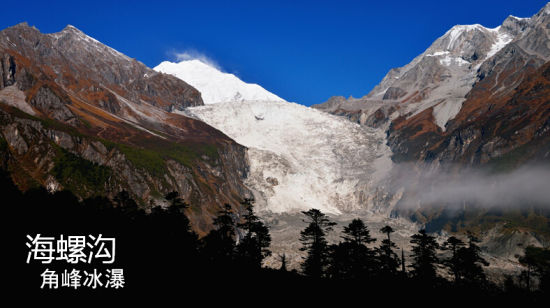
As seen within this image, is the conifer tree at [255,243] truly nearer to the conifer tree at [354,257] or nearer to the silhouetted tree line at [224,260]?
the silhouetted tree line at [224,260]

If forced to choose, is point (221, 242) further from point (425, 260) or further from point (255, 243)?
point (425, 260)

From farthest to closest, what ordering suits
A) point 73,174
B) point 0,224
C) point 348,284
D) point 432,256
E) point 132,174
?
point 132,174 → point 73,174 → point 432,256 → point 348,284 → point 0,224

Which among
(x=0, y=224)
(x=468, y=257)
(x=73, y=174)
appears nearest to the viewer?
(x=0, y=224)

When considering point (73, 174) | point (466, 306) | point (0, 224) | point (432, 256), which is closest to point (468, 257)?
point (432, 256)

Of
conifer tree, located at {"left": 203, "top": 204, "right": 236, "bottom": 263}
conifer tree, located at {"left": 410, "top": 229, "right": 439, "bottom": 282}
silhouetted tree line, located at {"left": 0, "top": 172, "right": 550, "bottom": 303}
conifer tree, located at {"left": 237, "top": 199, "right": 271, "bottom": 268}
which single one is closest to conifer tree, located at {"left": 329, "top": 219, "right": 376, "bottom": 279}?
silhouetted tree line, located at {"left": 0, "top": 172, "right": 550, "bottom": 303}

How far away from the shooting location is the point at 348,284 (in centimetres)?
5825

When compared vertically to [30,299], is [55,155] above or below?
above

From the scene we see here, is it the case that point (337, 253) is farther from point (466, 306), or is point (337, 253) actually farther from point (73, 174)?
point (73, 174)

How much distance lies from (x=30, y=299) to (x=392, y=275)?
45531 mm

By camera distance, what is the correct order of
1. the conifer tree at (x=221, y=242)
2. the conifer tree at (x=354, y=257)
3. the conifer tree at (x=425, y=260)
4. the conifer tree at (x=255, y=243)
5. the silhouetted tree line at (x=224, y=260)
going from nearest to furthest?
the silhouetted tree line at (x=224, y=260), the conifer tree at (x=425, y=260), the conifer tree at (x=255, y=243), the conifer tree at (x=354, y=257), the conifer tree at (x=221, y=242)

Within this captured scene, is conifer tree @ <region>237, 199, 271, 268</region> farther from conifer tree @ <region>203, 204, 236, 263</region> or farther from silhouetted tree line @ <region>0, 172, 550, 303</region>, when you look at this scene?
conifer tree @ <region>203, 204, 236, 263</region>

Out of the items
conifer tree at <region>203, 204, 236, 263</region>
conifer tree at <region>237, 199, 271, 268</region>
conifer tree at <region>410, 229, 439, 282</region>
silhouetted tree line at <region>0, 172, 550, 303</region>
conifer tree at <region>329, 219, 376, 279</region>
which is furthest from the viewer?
conifer tree at <region>203, 204, 236, 263</region>

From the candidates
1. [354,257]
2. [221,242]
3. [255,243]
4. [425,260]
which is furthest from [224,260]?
[425,260]

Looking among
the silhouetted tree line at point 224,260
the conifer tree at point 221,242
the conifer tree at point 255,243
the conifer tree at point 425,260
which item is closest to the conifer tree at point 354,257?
the silhouetted tree line at point 224,260
